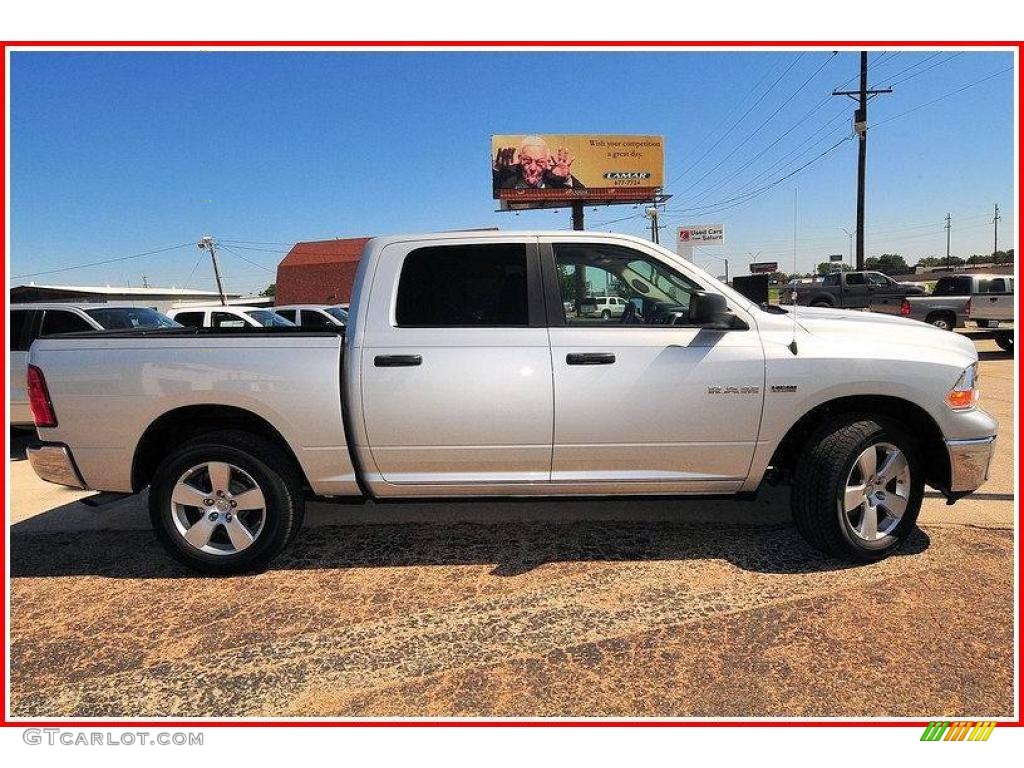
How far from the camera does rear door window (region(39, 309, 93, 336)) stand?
7035mm

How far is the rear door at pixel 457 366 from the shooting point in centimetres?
325

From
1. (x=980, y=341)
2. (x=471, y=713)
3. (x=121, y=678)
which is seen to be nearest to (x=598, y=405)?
(x=471, y=713)

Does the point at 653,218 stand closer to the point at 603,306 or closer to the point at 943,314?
the point at 943,314

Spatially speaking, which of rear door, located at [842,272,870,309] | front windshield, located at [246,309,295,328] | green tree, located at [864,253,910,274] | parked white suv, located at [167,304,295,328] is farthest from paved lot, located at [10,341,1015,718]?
green tree, located at [864,253,910,274]

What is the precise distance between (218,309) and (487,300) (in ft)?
31.6

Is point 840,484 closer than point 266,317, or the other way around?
point 840,484

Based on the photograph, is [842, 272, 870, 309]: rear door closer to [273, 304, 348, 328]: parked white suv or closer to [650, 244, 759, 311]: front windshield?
[273, 304, 348, 328]: parked white suv

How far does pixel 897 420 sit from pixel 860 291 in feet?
71.3

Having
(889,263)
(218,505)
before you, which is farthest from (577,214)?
(889,263)

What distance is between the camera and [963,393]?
331 centimetres

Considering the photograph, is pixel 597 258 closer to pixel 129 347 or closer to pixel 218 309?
pixel 129 347

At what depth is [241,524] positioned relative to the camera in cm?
344

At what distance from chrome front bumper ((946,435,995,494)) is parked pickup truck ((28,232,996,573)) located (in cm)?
1

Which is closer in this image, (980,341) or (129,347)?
(129,347)
